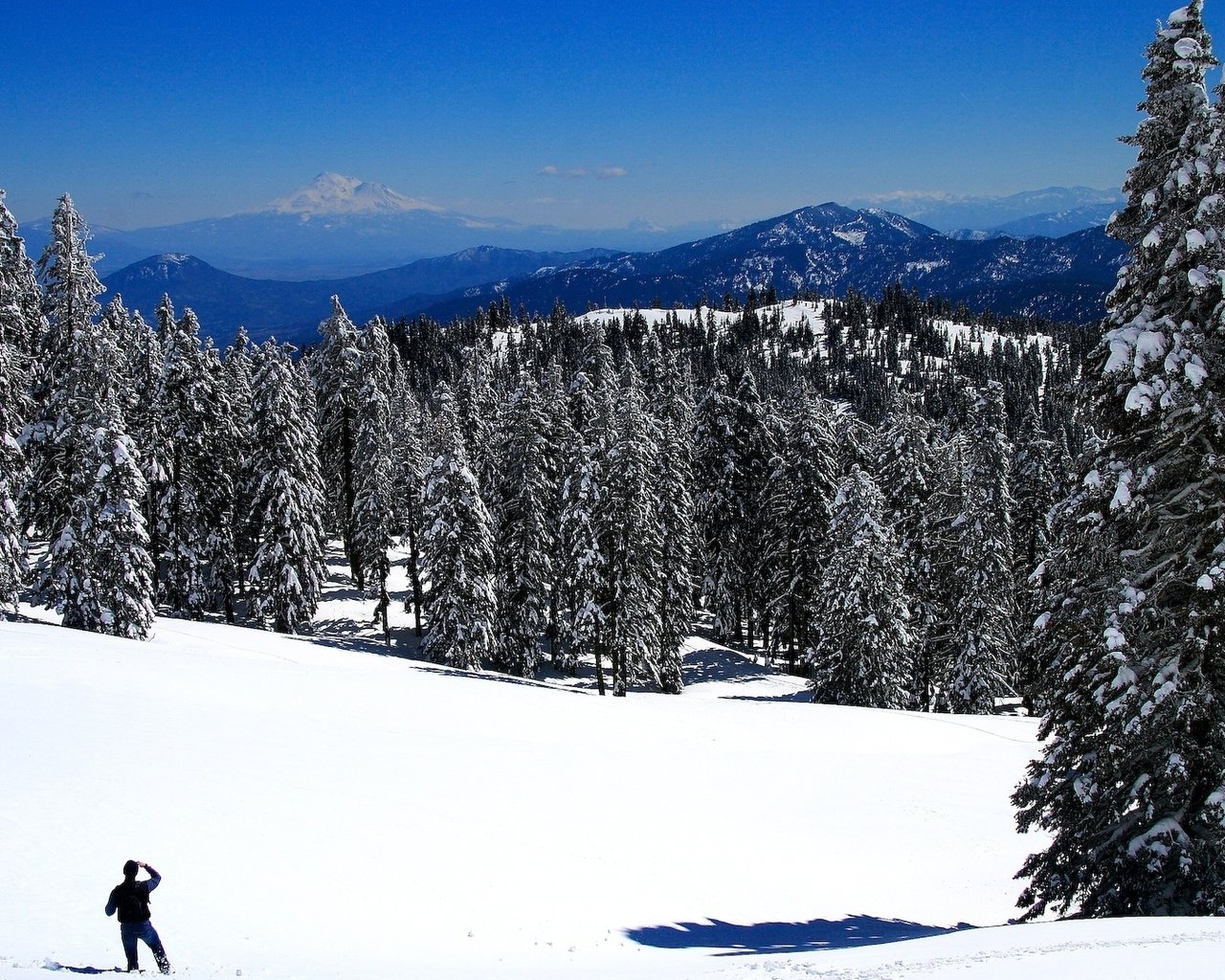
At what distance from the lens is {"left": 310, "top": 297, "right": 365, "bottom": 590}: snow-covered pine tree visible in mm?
48344

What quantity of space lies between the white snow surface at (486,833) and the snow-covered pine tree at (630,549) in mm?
6612

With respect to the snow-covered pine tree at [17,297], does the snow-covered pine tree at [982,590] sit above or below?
below

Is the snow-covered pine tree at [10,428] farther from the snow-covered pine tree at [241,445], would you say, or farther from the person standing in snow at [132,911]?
the person standing in snow at [132,911]

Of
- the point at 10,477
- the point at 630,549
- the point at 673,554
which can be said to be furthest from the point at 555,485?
the point at 10,477

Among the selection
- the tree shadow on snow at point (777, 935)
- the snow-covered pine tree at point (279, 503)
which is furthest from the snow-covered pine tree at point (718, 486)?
the tree shadow on snow at point (777, 935)

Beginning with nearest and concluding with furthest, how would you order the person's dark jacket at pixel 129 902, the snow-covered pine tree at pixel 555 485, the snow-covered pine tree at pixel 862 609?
the person's dark jacket at pixel 129 902, the snow-covered pine tree at pixel 862 609, the snow-covered pine tree at pixel 555 485

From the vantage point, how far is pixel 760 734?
29000 millimetres

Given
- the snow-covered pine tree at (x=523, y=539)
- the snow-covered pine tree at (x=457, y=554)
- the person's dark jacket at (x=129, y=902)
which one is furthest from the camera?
the snow-covered pine tree at (x=523, y=539)

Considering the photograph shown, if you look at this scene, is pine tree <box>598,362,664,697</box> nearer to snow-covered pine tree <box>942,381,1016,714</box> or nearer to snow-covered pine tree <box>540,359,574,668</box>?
snow-covered pine tree <box>540,359,574,668</box>

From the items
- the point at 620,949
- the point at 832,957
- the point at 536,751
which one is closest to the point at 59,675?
the point at 536,751

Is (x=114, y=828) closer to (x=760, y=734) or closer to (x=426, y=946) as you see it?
(x=426, y=946)

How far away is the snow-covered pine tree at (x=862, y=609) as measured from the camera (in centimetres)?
3662

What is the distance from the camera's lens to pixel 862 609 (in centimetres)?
3656

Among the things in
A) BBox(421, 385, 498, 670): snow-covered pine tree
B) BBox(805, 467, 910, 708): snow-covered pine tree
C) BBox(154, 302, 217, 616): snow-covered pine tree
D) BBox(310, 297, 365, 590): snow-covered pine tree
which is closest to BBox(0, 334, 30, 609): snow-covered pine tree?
BBox(154, 302, 217, 616): snow-covered pine tree
